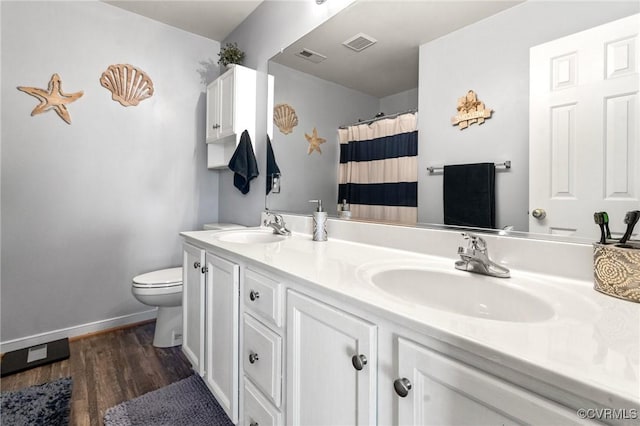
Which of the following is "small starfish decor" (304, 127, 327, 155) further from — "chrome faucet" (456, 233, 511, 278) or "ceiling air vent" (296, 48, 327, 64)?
"chrome faucet" (456, 233, 511, 278)

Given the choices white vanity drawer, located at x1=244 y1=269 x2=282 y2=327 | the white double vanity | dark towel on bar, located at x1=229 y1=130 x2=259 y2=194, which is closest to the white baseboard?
the white double vanity

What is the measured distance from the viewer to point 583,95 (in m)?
0.81

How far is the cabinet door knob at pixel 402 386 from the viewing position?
0.58m

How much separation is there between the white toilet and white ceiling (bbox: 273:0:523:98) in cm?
160

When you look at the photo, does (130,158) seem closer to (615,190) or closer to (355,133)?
(355,133)

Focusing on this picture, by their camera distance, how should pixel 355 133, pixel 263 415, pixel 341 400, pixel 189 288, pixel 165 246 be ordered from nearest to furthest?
1. pixel 341 400
2. pixel 263 415
3. pixel 355 133
4. pixel 189 288
5. pixel 165 246

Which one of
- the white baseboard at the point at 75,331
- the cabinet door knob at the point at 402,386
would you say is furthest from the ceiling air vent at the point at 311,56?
the white baseboard at the point at 75,331

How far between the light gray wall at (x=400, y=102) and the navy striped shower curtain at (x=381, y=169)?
33mm

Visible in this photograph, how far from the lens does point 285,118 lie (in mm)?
1953

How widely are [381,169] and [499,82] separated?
55 centimetres

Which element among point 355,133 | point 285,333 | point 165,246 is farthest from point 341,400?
point 165,246

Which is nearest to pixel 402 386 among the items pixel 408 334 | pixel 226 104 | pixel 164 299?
pixel 408 334

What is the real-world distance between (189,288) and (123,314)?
1.16 meters

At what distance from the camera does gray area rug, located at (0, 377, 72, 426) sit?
1.35 m
